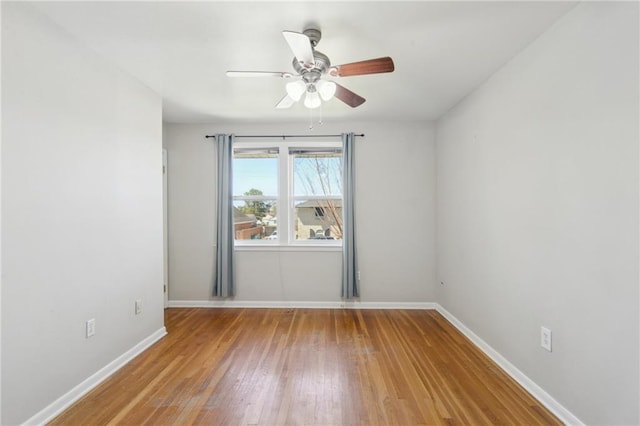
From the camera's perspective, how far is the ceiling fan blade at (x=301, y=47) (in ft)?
4.94

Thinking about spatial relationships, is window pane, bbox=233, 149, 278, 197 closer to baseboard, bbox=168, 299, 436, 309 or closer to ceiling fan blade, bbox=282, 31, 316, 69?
baseboard, bbox=168, 299, 436, 309

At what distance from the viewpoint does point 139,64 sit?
2.34 metres

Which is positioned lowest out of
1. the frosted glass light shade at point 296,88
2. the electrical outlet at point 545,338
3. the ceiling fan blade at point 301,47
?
the electrical outlet at point 545,338

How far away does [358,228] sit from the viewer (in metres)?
3.84

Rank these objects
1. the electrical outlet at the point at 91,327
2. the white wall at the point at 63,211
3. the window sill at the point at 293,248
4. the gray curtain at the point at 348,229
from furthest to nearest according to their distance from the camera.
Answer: the window sill at the point at 293,248 < the gray curtain at the point at 348,229 < the electrical outlet at the point at 91,327 < the white wall at the point at 63,211

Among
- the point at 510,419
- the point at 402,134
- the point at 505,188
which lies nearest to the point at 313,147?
the point at 402,134

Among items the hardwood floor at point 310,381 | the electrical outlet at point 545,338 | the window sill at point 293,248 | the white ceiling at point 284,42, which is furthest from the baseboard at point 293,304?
the white ceiling at point 284,42

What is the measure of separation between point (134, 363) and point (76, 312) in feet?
2.45

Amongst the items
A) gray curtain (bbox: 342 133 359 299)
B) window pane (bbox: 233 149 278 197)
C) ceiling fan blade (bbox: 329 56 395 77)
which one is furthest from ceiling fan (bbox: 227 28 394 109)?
window pane (bbox: 233 149 278 197)

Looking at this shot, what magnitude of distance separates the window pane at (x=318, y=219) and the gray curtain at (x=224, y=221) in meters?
0.89

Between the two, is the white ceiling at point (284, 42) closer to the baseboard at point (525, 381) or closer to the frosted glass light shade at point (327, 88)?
the frosted glass light shade at point (327, 88)

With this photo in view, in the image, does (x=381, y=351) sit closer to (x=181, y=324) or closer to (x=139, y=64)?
(x=181, y=324)

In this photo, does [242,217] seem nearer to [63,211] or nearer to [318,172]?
[318,172]

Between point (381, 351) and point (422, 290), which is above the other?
point (422, 290)
